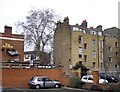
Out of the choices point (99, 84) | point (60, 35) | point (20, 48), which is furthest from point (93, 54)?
point (99, 84)

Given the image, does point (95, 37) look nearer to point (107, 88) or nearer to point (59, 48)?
point (59, 48)

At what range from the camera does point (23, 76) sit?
40.4 meters

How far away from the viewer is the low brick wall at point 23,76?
39531 mm

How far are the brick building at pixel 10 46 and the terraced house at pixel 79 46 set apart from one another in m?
14.1

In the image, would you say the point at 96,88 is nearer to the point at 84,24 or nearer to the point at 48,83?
the point at 48,83

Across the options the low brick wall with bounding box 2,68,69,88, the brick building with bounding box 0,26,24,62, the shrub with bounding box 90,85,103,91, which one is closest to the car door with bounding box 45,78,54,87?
the low brick wall with bounding box 2,68,69,88

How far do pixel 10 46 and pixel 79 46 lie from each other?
65.2 ft

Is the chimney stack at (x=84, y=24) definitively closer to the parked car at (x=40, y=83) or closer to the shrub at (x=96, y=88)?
the parked car at (x=40, y=83)

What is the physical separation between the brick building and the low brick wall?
274 inches

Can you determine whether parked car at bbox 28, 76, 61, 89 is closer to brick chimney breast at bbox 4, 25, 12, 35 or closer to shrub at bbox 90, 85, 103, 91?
shrub at bbox 90, 85, 103, 91

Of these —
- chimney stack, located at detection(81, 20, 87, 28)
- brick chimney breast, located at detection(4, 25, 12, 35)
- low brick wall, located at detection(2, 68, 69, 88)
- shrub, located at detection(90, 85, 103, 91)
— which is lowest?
shrub, located at detection(90, 85, 103, 91)

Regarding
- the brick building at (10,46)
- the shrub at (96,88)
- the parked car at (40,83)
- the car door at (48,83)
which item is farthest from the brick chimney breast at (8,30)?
the shrub at (96,88)

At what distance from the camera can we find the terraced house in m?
62.1

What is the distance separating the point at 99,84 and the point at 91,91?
156 centimetres
